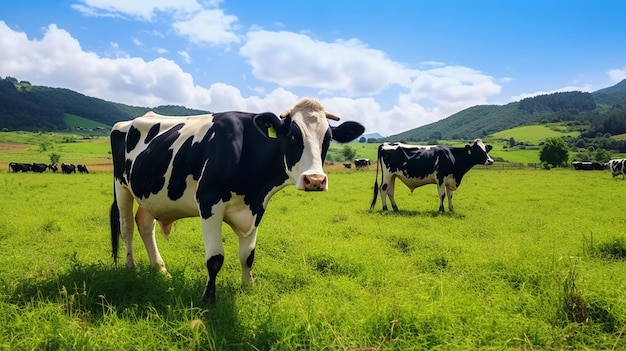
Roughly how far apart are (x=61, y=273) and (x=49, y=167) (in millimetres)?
44192

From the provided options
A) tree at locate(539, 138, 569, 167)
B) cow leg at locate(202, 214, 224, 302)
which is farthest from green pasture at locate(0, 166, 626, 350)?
tree at locate(539, 138, 569, 167)

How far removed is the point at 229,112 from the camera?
470 centimetres

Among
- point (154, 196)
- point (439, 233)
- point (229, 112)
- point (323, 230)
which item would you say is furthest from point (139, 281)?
point (439, 233)

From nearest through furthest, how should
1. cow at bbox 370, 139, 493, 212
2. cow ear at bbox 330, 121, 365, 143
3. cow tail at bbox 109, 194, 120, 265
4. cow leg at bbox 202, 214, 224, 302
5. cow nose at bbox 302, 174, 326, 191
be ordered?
cow nose at bbox 302, 174, 326, 191 → cow leg at bbox 202, 214, 224, 302 → cow ear at bbox 330, 121, 365, 143 → cow tail at bbox 109, 194, 120, 265 → cow at bbox 370, 139, 493, 212

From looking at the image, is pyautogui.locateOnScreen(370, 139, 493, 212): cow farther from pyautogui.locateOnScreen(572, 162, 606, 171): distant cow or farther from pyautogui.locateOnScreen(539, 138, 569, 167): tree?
pyautogui.locateOnScreen(539, 138, 569, 167): tree

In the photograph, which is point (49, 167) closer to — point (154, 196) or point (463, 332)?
point (154, 196)

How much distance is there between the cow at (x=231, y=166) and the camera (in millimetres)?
4004

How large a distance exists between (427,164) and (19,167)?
132ft

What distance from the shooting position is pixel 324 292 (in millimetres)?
4711

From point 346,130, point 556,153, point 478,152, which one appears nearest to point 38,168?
point 478,152

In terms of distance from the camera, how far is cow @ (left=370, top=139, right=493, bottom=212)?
538 inches

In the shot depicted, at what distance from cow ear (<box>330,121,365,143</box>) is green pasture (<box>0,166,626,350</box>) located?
1786mm

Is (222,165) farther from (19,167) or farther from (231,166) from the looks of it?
(19,167)

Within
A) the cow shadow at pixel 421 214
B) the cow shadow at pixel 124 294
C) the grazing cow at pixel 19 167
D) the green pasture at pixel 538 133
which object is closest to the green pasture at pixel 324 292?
the cow shadow at pixel 124 294
